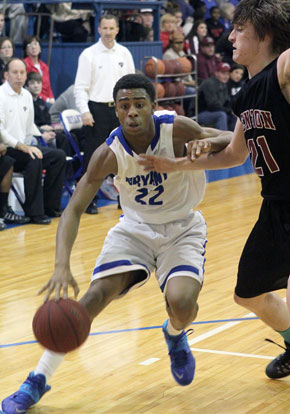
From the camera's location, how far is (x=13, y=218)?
8.80 metres

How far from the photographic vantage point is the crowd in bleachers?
33.0 ft

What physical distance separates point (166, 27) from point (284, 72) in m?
10.3

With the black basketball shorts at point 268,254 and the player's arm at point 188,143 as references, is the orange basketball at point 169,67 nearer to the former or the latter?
the player's arm at point 188,143

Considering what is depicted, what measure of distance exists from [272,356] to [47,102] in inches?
271

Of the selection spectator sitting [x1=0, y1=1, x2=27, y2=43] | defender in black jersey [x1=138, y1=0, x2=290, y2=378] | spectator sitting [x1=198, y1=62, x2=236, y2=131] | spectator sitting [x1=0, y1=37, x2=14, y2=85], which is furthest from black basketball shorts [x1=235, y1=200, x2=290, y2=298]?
spectator sitting [x1=198, y1=62, x2=236, y2=131]

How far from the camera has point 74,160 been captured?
10.1 meters

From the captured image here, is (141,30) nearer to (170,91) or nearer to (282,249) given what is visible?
(170,91)

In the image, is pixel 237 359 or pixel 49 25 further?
pixel 49 25

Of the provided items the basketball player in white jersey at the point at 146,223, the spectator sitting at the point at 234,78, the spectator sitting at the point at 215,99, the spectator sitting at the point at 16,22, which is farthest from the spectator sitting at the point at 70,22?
the basketball player in white jersey at the point at 146,223

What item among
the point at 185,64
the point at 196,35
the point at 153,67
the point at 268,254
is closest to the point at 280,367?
the point at 268,254

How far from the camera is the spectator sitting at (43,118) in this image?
32.0ft

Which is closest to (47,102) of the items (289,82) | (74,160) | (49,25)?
(74,160)

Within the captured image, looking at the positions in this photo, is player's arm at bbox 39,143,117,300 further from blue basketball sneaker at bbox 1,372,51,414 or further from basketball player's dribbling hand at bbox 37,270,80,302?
blue basketball sneaker at bbox 1,372,51,414

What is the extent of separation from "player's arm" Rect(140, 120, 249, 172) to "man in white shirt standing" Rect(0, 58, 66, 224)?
4836 mm
